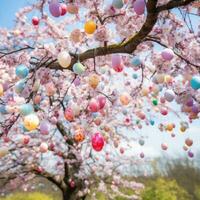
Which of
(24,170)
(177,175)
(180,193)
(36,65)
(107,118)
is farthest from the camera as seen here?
(177,175)

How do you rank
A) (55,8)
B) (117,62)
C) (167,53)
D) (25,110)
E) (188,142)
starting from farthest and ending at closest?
(188,142)
(167,53)
(117,62)
(55,8)
(25,110)

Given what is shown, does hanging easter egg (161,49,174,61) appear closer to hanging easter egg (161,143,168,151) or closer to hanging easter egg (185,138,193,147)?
hanging easter egg (185,138,193,147)

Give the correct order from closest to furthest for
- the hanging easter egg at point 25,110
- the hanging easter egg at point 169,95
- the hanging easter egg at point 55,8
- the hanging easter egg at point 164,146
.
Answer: the hanging easter egg at point 25,110 → the hanging easter egg at point 55,8 → the hanging easter egg at point 169,95 → the hanging easter egg at point 164,146

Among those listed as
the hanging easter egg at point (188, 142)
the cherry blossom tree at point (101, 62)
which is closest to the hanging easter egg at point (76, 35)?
the cherry blossom tree at point (101, 62)

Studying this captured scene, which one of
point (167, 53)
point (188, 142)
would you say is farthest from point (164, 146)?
point (167, 53)

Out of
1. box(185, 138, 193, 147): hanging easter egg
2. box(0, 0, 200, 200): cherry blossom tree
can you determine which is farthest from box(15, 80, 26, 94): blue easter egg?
box(185, 138, 193, 147): hanging easter egg

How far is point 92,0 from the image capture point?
18.5ft

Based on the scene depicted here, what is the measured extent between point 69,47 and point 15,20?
664 cm

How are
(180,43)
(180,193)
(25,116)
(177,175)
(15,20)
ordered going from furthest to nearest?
(177,175) → (180,193) → (15,20) → (180,43) → (25,116)

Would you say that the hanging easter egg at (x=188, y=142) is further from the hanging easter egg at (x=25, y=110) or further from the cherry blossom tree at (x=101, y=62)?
the hanging easter egg at (x=25, y=110)

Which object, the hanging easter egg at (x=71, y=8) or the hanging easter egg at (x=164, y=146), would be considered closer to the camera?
the hanging easter egg at (x=71, y=8)

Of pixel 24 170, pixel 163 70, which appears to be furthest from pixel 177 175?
pixel 163 70

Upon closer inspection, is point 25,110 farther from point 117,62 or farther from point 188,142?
point 188,142

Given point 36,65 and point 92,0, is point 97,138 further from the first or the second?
point 92,0
